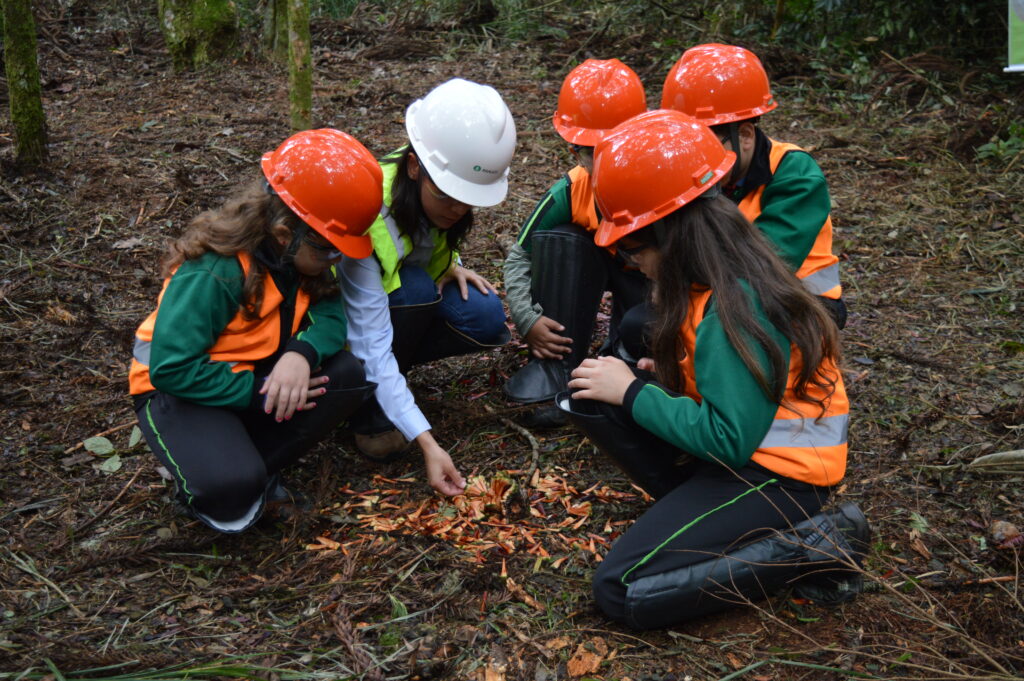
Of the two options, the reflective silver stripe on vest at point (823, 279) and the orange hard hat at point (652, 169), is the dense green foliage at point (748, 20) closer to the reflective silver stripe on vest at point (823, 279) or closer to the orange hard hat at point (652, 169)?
the reflective silver stripe on vest at point (823, 279)

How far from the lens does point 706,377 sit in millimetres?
2236

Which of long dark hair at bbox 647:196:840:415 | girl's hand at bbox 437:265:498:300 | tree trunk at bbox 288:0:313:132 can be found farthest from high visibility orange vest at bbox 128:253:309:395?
tree trunk at bbox 288:0:313:132

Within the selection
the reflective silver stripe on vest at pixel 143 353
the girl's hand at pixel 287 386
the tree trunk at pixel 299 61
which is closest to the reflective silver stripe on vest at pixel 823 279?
the girl's hand at pixel 287 386

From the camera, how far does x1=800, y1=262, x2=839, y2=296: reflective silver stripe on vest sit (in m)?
3.02

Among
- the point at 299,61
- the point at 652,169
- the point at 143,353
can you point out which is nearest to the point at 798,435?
the point at 652,169

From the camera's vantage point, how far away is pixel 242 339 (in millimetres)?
2670

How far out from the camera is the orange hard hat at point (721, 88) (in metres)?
2.99

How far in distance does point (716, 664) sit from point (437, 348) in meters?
1.72

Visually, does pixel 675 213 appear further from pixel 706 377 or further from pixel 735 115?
pixel 735 115

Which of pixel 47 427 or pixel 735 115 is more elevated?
pixel 735 115

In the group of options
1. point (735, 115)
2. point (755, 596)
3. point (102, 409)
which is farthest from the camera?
point (102, 409)

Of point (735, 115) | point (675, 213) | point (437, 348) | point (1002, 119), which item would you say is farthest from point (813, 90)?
point (675, 213)

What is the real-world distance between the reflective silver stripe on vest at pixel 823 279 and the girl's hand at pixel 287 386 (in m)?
1.75

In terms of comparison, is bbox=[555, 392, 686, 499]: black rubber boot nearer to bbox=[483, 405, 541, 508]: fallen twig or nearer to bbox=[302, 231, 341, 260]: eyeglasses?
bbox=[483, 405, 541, 508]: fallen twig
